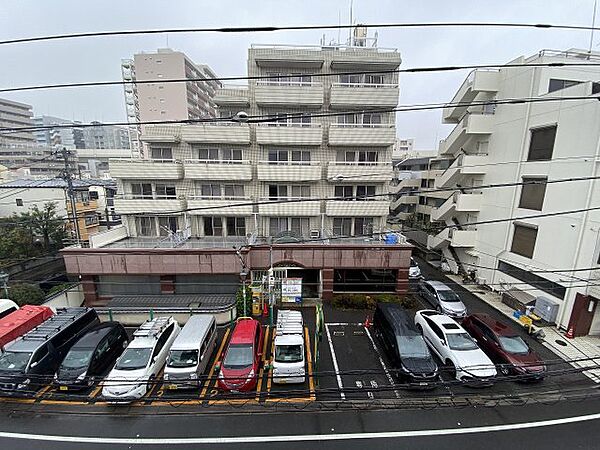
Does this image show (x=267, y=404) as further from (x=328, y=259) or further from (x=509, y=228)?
(x=509, y=228)

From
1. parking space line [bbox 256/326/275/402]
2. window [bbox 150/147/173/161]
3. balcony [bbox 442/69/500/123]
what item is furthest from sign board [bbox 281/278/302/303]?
balcony [bbox 442/69/500/123]

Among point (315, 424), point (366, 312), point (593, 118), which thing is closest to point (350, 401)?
point (315, 424)

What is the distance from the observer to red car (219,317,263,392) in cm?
987

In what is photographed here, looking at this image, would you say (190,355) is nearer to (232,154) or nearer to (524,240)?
(232,154)

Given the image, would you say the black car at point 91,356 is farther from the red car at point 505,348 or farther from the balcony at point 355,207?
the red car at point 505,348

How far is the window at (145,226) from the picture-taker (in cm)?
1933

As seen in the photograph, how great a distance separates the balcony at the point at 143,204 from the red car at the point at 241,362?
34.2 ft

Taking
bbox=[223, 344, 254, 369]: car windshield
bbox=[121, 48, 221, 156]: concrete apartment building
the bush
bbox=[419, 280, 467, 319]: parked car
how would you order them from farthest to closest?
bbox=[121, 48, 221, 156]: concrete apartment building, bbox=[419, 280, 467, 319]: parked car, the bush, bbox=[223, 344, 254, 369]: car windshield

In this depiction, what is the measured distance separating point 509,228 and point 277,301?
51.9ft

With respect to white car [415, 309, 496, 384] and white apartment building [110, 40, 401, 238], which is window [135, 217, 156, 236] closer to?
white apartment building [110, 40, 401, 238]

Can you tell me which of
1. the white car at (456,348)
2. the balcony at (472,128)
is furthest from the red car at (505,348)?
the balcony at (472,128)

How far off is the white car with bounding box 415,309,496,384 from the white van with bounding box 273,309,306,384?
5.65m

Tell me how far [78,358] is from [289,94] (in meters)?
17.5

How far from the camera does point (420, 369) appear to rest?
1027 centimetres
